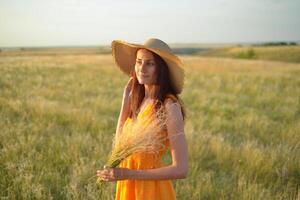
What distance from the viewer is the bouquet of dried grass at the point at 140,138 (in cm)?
192

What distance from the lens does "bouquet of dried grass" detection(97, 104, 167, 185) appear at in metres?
1.92

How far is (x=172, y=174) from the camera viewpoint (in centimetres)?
195

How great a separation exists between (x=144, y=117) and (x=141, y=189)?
0.44 metres

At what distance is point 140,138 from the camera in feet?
6.28

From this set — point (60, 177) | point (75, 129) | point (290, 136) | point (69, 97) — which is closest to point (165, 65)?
point (60, 177)

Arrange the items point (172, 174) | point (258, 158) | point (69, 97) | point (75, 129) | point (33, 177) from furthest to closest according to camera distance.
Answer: point (69, 97) < point (75, 129) < point (258, 158) < point (33, 177) < point (172, 174)

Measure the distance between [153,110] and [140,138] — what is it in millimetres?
221

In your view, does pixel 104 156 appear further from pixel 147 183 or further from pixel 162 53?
pixel 162 53

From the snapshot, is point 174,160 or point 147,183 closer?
point 174,160

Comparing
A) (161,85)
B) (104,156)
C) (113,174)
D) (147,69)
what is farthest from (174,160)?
(104,156)

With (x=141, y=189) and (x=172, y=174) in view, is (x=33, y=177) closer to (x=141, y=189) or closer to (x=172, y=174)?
(x=141, y=189)

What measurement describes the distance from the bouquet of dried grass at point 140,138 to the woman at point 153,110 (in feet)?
0.17

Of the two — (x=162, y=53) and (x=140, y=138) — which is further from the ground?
(x=162, y=53)

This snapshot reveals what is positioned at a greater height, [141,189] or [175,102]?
[175,102]
